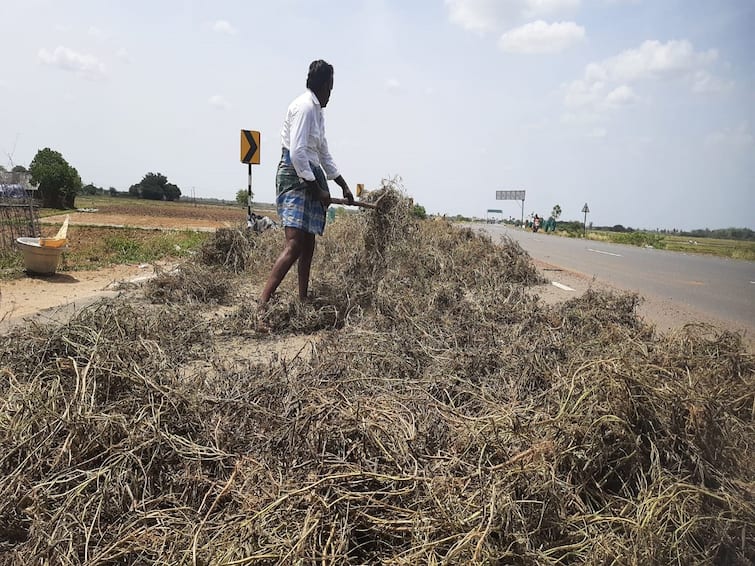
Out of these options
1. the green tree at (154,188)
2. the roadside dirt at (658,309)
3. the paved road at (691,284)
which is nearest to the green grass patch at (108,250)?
the roadside dirt at (658,309)

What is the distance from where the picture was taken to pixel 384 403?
6.69 feet

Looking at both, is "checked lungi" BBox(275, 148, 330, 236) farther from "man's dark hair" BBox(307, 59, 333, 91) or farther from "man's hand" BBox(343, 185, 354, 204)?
"man's dark hair" BBox(307, 59, 333, 91)

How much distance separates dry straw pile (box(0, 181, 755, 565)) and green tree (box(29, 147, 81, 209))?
3226cm

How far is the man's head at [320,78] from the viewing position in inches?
173

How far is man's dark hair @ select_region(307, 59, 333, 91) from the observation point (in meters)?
4.39

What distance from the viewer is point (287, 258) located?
14.0 feet

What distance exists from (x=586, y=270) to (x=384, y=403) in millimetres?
9283

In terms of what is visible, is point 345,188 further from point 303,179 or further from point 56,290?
point 56,290

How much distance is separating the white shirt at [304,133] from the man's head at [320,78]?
2.4 inches

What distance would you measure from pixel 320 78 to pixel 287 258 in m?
1.63

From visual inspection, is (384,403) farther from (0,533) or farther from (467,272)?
(467,272)

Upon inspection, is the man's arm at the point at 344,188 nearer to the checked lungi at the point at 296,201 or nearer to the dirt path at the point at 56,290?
the checked lungi at the point at 296,201

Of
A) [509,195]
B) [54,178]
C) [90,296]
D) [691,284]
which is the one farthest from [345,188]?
[509,195]

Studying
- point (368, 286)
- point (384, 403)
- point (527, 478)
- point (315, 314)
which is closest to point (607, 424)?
point (527, 478)
